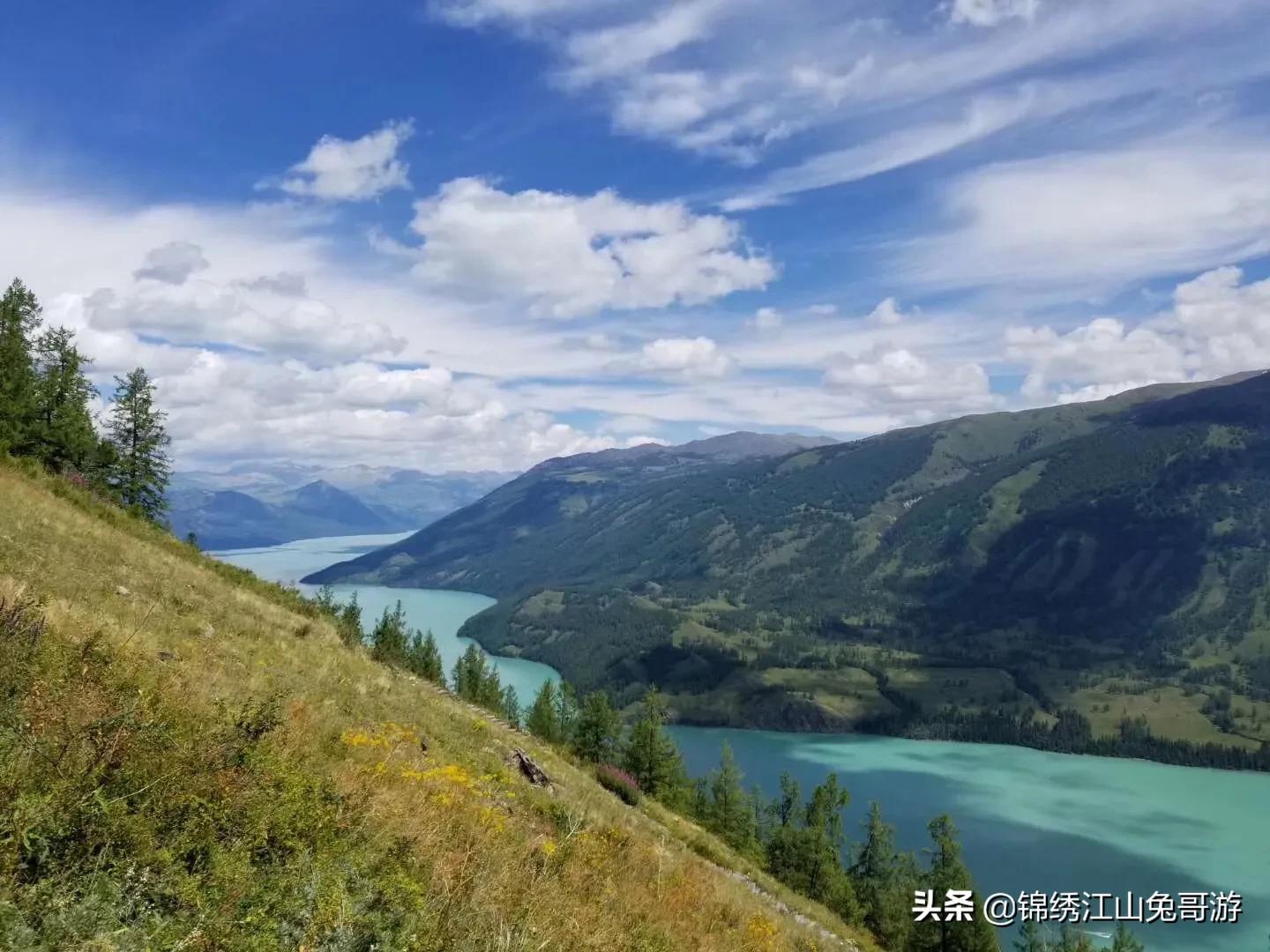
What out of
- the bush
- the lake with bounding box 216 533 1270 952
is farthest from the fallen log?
the lake with bounding box 216 533 1270 952

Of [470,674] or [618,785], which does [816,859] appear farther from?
[618,785]

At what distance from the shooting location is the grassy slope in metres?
6.31

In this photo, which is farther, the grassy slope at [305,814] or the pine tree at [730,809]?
the pine tree at [730,809]

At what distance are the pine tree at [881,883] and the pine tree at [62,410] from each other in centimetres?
7522

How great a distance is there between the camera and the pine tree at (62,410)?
150 ft

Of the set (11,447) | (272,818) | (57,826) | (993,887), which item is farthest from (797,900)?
(993,887)

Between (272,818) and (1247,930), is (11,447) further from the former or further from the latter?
(1247,930)

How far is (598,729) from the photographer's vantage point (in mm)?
74375

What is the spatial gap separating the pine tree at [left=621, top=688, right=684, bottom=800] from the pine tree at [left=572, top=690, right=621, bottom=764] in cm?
250

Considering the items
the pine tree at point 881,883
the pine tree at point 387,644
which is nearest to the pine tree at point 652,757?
the pine tree at point 881,883

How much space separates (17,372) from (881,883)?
3644 inches

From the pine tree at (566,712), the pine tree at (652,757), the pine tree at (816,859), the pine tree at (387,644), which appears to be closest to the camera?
the pine tree at (387,644)

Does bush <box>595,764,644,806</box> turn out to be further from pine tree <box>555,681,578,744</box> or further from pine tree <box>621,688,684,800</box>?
pine tree <box>555,681,578,744</box>

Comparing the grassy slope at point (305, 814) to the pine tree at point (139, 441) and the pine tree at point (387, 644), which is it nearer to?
the pine tree at point (387, 644)
